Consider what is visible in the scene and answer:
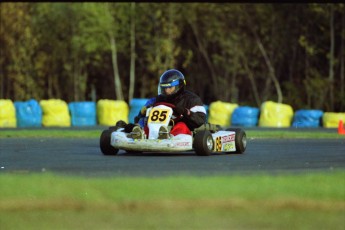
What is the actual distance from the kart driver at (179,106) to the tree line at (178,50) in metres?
25.5

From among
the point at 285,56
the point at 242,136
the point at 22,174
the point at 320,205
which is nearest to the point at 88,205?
the point at 320,205

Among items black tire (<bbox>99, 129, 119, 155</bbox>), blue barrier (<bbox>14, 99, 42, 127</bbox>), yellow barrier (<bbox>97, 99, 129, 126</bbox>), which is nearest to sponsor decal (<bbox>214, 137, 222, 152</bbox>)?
black tire (<bbox>99, 129, 119, 155</bbox>)

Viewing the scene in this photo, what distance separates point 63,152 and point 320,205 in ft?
27.7

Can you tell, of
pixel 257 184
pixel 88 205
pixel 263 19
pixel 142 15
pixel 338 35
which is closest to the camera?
pixel 88 205

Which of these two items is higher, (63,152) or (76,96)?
(63,152)

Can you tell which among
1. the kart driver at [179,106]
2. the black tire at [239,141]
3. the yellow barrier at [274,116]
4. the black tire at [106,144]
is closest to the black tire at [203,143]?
the kart driver at [179,106]

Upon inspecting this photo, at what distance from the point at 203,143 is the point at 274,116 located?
60.5ft

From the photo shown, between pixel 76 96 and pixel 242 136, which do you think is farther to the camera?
pixel 76 96

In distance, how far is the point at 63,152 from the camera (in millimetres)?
15969

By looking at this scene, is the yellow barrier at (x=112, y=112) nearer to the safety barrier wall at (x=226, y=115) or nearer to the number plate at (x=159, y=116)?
the safety barrier wall at (x=226, y=115)

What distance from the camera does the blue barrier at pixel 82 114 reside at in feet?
111

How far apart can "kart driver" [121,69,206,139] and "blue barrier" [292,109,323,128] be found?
56.2 feet

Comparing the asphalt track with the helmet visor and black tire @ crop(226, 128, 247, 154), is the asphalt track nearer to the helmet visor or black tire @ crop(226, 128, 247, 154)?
black tire @ crop(226, 128, 247, 154)

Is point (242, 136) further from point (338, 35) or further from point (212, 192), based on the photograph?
point (338, 35)
